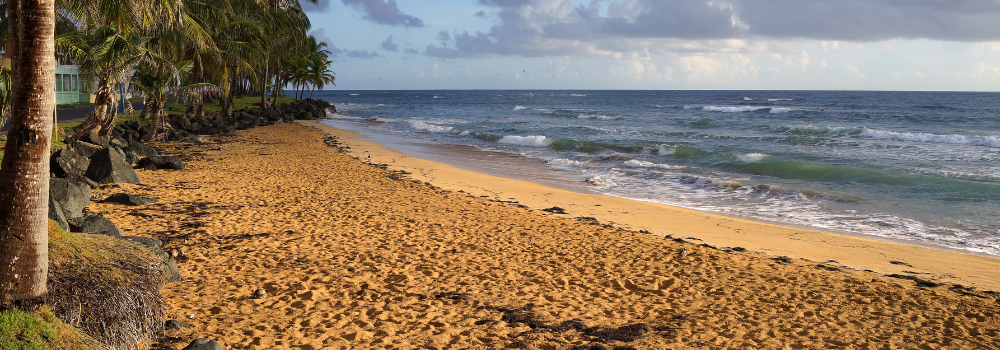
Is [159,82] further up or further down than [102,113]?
further up

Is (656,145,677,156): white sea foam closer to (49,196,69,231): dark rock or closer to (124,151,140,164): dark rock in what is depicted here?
(124,151,140,164): dark rock

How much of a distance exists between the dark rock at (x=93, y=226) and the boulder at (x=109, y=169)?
4.15m

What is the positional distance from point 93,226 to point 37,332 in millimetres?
3052

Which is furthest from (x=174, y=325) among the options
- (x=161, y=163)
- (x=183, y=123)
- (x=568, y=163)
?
(x=183, y=123)

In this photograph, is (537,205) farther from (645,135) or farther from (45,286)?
(645,135)

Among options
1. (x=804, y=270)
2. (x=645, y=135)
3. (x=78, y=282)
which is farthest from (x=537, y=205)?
(x=645, y=135)

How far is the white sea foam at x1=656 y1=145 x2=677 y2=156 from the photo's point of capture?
2015 centimetres

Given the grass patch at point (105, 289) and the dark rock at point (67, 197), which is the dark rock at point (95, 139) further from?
the grass patch at point (105, 289)

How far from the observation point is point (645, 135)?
27.1 m

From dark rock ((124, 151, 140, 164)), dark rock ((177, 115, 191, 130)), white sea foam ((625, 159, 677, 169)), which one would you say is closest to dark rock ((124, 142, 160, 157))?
dark rock ((124, 151, 140, 164))

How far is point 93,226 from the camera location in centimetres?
564

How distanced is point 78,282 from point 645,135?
25.7 metres

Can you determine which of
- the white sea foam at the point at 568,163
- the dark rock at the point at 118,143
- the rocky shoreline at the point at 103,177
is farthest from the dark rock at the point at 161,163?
the white sea foam at the point at 568,163

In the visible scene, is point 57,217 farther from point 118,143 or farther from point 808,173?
point 808,173
